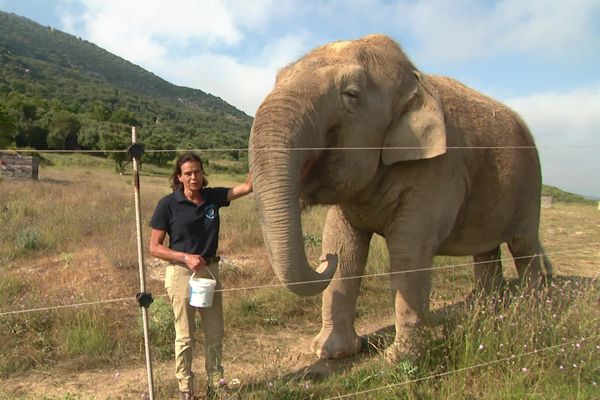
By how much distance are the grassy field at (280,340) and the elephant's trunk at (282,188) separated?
33.4 inches

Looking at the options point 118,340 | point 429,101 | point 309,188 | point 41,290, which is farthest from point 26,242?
point 429,101

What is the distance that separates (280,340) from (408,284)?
186 centimetres

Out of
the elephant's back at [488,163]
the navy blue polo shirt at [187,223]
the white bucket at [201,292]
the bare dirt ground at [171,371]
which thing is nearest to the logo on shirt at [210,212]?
the navy blue polo shirt at [187,223]

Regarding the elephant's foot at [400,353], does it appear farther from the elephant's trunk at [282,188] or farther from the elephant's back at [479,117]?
the elephant's back at [479,117]

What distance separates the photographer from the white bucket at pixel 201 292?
3.56 m

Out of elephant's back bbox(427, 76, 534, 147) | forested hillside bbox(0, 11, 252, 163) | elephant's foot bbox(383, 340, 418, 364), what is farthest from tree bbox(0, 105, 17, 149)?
elephant's foot bbox(383, 340, 418, 364)

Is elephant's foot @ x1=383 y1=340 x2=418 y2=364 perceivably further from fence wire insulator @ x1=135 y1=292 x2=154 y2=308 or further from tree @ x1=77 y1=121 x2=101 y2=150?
tree @ x1=77 y1=121 x2=101 y2=150

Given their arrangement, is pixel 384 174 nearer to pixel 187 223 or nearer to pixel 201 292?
pixel 187 223

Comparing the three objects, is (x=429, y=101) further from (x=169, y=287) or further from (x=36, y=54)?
(x=36, y=54)

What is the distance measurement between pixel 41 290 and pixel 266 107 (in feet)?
A: 15.0

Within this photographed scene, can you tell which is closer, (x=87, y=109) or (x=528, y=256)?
(x=528, y=256)

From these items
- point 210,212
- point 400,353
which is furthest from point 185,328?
point 400,353

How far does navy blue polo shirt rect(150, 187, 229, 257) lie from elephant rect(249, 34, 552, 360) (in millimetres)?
825

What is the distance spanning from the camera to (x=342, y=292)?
5.00 meters
